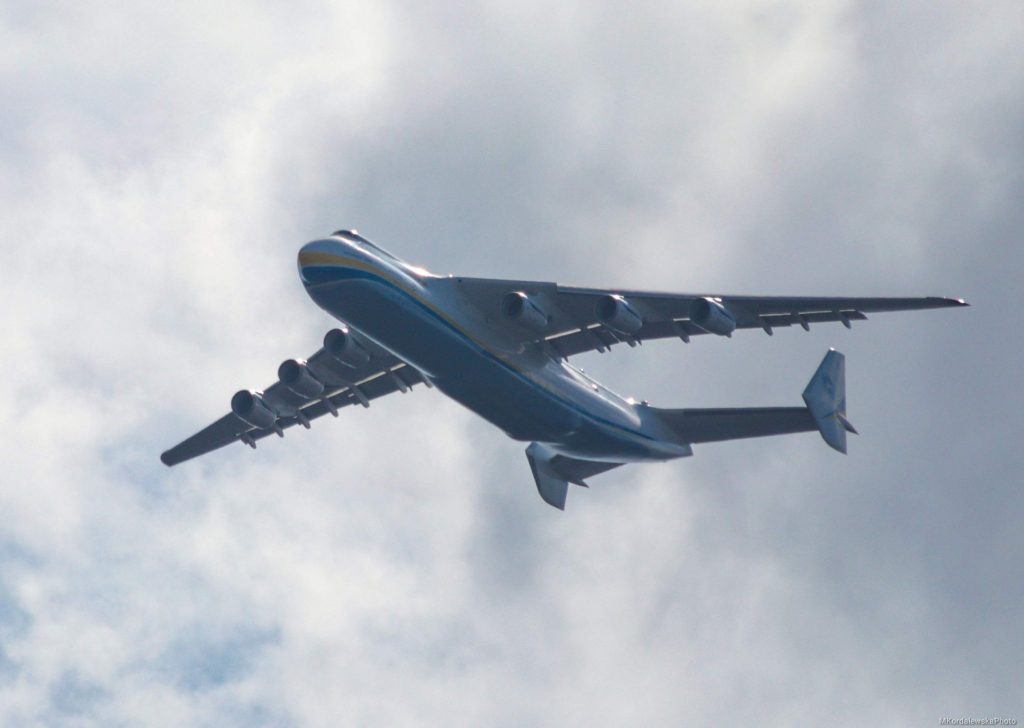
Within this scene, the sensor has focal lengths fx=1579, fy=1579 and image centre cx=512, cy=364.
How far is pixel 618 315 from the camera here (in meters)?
32.3

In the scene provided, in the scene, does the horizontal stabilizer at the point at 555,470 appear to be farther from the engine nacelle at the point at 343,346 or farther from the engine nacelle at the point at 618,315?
the engine nacelle at the point at 618,315

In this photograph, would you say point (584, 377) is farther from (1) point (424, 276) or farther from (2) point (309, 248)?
(2) point (309, 248)

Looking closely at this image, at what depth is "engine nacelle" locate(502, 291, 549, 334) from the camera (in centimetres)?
3212

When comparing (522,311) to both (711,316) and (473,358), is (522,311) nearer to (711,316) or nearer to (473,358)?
(473,358)

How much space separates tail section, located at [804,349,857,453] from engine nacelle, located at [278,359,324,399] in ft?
37.4

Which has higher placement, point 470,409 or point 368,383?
point 368,383

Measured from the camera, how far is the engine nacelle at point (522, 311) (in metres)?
32.1

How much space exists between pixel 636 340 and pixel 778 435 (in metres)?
4.30

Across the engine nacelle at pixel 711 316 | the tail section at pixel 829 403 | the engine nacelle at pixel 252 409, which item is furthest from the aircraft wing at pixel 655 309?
the engine nacelle at pixel 252 409

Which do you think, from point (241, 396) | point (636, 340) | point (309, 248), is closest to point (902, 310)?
point (636, 340)

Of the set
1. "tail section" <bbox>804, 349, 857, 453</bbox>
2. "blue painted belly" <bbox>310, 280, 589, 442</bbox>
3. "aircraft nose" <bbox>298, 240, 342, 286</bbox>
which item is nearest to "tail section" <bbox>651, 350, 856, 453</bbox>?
"tail section" <bbox>804, 349, 857, 453</bbox>

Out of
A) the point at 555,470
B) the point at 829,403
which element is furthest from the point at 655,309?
the point at 555,470

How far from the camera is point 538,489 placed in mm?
38250

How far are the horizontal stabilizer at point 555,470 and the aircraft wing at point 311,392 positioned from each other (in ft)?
11.2
